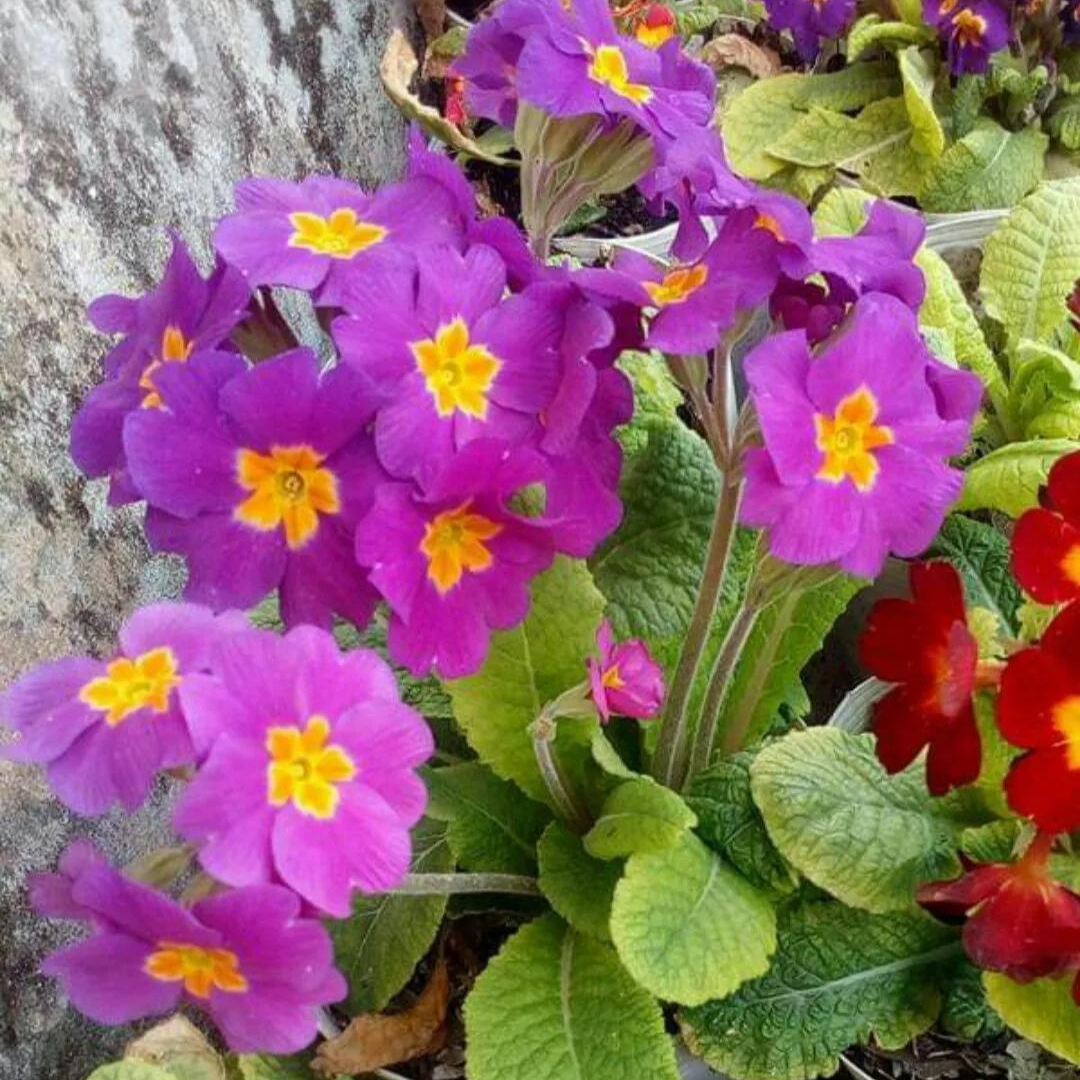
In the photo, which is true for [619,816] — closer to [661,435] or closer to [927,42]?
[661,435]

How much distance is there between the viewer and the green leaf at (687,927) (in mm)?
945

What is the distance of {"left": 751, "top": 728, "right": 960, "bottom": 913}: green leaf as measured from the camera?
1.02 meters

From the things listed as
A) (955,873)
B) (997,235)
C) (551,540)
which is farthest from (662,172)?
(997,235)

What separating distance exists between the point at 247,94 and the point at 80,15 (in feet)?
1.07

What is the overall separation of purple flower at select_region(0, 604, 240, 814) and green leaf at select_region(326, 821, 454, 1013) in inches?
15.7

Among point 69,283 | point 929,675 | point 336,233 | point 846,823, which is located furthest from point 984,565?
point 69,283

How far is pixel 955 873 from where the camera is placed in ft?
3.56

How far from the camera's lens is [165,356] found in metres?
0.83

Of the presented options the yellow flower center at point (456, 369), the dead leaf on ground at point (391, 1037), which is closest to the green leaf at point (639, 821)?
the dead leaf on ground at point (391, 1037)

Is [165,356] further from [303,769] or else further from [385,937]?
[385,937]

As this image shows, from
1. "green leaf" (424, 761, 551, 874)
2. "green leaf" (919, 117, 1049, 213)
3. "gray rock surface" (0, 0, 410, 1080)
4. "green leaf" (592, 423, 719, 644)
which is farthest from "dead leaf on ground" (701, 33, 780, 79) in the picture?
"green leaf" (424, 761, 551, 874)

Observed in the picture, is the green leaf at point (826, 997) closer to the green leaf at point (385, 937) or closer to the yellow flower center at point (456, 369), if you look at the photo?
the green leaf at point (385, 937)

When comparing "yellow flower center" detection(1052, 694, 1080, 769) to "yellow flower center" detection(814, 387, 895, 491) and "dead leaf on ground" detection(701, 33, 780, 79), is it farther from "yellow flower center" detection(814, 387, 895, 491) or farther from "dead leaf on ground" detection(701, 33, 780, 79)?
"dead leaf on ground" detection(701, 33, 780, 79)

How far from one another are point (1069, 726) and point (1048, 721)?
0.01m
